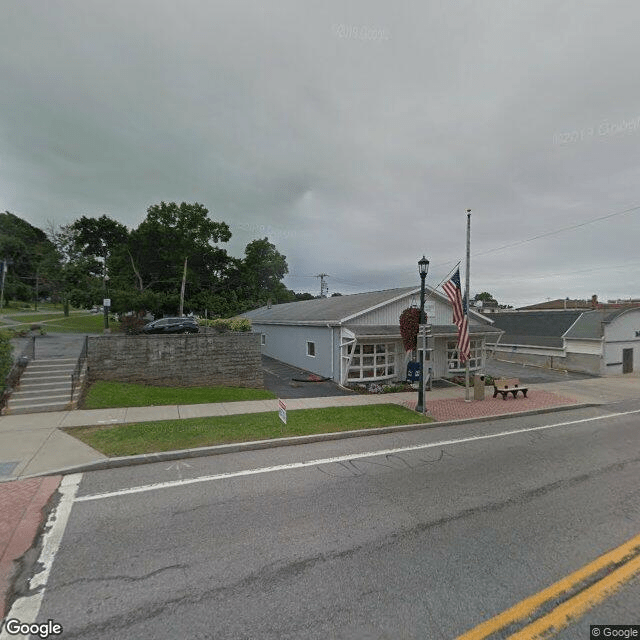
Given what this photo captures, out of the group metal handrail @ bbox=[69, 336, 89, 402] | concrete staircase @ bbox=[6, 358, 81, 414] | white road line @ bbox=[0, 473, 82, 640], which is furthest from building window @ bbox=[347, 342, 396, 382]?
white road line @ bbox=[0, 473, 82, 640]

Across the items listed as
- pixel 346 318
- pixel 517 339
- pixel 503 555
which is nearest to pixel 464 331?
pixel 346 318

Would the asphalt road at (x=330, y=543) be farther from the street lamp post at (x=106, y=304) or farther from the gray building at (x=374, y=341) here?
the street lamp post at (x=106, y=304)

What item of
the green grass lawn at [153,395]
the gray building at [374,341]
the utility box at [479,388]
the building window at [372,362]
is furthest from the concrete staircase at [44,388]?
the utility box at [479,388]

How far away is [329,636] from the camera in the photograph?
2990 millimetres

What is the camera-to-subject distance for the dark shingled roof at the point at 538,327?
28359 millimetres

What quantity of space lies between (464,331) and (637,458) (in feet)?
20.7

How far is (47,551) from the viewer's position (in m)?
4.11

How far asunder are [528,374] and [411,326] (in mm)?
14704

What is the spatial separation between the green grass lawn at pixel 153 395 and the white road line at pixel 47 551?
17.6 feet

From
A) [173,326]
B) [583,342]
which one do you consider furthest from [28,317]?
[583,342]

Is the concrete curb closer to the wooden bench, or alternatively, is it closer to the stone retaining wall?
the wooden bench

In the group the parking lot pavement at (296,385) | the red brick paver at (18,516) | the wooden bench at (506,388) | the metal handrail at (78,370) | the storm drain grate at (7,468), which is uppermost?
the metal handrail at (78,370)

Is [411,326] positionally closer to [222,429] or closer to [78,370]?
[222,429]

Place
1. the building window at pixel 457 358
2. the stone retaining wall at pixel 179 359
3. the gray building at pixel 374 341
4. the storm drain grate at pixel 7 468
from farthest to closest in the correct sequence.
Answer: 1. the building window at pixel 457 358
2. the gray building at pixel 374 341
3. the stone retaining wall at pixel 179 359
4. the storm drain grate at pixel 7 468
